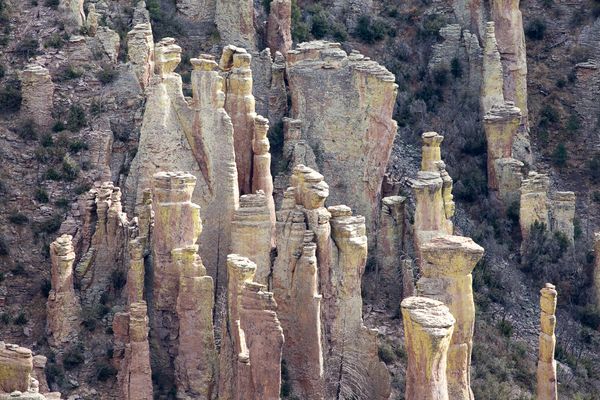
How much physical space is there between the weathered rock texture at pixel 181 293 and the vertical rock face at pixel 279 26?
13.8m

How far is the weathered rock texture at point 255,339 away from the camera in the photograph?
4244 cm

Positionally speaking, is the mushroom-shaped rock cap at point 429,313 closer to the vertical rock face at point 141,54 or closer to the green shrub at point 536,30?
the vertical rock face at point 141,54

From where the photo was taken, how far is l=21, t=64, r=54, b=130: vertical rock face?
51750 mm

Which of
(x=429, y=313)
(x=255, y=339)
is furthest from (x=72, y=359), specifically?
(x=429, y=313)

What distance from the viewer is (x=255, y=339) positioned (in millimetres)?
42625

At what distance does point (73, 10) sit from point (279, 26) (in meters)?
→ 6.84

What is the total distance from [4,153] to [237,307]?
9.99 metres

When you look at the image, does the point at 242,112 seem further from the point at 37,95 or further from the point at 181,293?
the point at 181,293

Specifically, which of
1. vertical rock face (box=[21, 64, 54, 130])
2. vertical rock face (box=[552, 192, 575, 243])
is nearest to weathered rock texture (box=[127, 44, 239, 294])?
vertical rock face (box=[21, 64, 54, 130])

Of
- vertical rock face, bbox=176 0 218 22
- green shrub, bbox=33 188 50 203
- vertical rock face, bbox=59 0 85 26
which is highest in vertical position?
vertical rock face, bbox=59 0 85 26

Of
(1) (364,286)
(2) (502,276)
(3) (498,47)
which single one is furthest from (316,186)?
(3) (498,47)

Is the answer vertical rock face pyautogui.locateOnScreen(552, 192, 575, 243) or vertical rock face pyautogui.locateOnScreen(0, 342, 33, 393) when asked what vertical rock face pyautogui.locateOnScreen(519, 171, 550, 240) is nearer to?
vertical rock face pyautogui.locateOnScreen(552, 192, 575, 243)

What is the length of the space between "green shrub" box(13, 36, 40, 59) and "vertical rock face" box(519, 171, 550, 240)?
1366cm

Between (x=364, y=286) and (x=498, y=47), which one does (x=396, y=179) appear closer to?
(x=364, y=286)
